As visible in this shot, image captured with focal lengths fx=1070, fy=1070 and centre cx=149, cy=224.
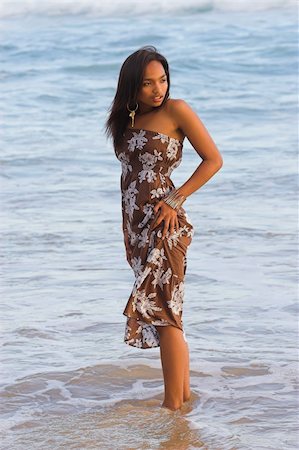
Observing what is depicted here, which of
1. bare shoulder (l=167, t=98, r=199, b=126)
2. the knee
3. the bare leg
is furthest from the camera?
the knee

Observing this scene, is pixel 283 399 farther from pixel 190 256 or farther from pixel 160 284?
pixel 190 256

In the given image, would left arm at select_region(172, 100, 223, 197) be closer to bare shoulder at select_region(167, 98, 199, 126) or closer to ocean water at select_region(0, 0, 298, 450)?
bare shoulder at select_region(167, 98, 199, 126)

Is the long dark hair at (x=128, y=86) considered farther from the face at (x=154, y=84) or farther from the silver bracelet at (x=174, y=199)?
the silver bracelet at (x=174, y=199)

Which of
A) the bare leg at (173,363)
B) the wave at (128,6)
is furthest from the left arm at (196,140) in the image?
the wave at (128,6)

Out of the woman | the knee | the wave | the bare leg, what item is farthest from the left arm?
the wave

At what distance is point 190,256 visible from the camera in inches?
261

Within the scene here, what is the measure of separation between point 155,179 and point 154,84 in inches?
14.1

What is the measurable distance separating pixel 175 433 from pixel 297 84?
1190 cm

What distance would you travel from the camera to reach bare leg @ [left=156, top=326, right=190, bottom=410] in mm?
4145

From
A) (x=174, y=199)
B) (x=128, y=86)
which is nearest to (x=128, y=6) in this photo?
(x=128, y=86)

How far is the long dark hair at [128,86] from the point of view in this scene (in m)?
4.00

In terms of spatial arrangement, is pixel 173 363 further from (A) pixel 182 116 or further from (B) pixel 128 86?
(B) pixel 128 86

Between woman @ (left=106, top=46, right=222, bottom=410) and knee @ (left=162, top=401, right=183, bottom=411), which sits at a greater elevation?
woman @ (left=106, top=46, right=222, bottom=410)

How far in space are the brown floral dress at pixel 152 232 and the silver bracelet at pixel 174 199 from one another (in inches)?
1.4
